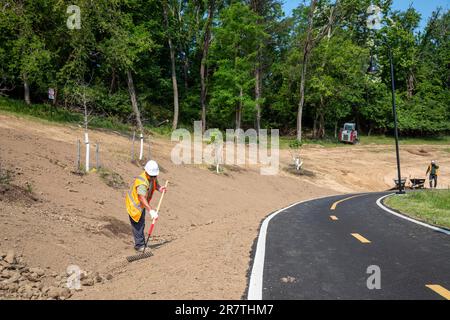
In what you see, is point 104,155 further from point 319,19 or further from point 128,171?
point 319,19

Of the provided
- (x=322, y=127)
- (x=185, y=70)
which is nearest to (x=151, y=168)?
(x=185, y=70)

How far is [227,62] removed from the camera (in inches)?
1671

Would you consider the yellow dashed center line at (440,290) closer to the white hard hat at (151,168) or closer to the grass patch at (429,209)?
the white hard hat at (151,168)

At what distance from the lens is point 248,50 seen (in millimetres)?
44094

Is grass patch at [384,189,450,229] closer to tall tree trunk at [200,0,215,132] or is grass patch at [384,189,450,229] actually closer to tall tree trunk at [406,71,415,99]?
tall tree trunk at [200,0,215,132]

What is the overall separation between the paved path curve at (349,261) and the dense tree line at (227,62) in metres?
19.5

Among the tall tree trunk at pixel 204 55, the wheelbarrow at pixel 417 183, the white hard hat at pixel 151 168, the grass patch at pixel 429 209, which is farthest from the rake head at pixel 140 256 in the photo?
the tall tree trunk at pixel 204 55

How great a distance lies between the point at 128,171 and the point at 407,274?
13.5 metres

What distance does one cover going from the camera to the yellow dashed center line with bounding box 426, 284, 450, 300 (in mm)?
4867

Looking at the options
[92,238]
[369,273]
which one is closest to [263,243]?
[369,273]

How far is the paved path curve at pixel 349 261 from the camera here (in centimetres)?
515

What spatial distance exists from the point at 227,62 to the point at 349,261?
3770cm

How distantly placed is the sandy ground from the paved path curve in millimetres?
491

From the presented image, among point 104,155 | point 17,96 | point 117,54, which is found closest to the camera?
point 104,155
